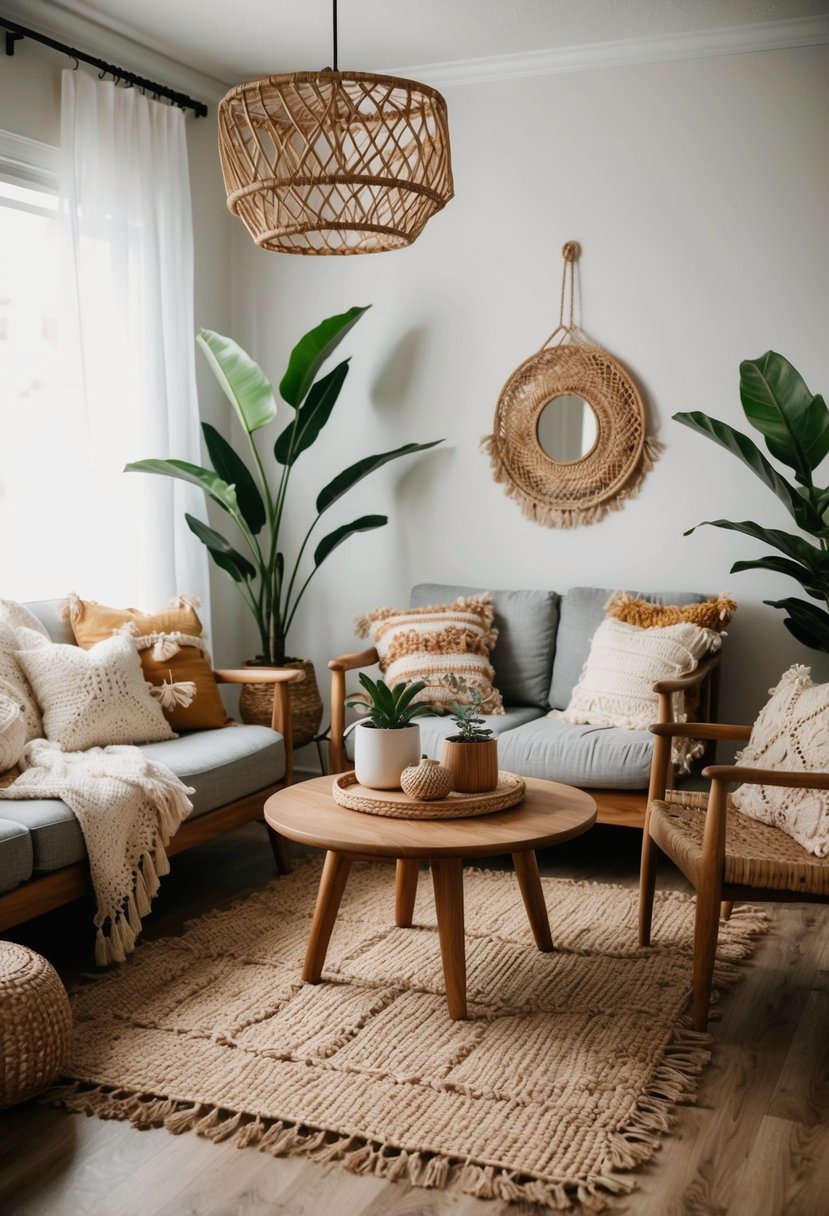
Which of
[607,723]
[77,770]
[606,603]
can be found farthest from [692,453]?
[77,770]

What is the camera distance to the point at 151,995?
2.87 meters

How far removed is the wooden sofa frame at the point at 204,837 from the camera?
111 inches

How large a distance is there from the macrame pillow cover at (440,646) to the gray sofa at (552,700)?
0.07 meters

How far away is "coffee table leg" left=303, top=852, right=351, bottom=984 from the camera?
293 cm

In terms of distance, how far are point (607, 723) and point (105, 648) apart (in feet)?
5.38

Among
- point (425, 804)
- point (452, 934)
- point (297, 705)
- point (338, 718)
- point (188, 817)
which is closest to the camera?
point (452, 934)

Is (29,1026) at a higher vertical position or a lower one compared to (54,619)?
lower

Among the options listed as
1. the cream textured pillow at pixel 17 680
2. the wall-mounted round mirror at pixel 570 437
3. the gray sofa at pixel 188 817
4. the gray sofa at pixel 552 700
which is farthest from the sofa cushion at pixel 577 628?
the cream textured pillow at pixel 17 680

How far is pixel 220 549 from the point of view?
444cm

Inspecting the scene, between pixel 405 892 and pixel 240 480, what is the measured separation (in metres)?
1.96

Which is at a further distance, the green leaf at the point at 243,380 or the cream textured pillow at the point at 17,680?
the green leaf at the point at 243,380

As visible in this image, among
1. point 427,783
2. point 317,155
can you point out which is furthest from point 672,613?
point 317,155

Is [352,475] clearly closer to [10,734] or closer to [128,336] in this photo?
[128,336]

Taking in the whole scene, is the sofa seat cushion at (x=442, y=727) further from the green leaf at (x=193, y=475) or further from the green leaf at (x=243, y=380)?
the green leaf at (x=243, y=380)
